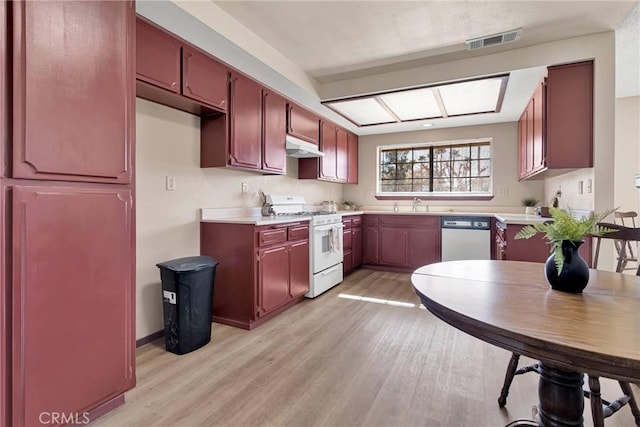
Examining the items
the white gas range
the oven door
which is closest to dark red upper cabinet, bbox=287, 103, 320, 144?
the white gas range

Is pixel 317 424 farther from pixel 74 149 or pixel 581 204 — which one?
pixel 581 204

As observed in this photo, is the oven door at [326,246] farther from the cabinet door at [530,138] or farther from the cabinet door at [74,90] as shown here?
the cabinet door at [530,138]

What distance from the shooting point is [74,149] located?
141cm

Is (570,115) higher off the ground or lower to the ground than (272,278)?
higher

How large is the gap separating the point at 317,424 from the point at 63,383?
3.86 feet

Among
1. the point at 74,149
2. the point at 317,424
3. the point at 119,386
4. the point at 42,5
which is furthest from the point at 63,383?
the point at 42,5

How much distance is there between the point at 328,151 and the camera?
4.61m

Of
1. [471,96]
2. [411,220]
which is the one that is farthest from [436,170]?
[471,96]

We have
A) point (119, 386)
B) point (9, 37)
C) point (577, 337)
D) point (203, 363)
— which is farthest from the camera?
point (203, 363)

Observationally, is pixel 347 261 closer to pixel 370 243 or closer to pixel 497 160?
pixel 370 243

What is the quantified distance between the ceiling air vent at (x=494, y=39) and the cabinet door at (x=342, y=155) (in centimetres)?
244

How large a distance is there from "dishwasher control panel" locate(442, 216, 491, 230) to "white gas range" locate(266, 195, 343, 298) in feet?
5.21
